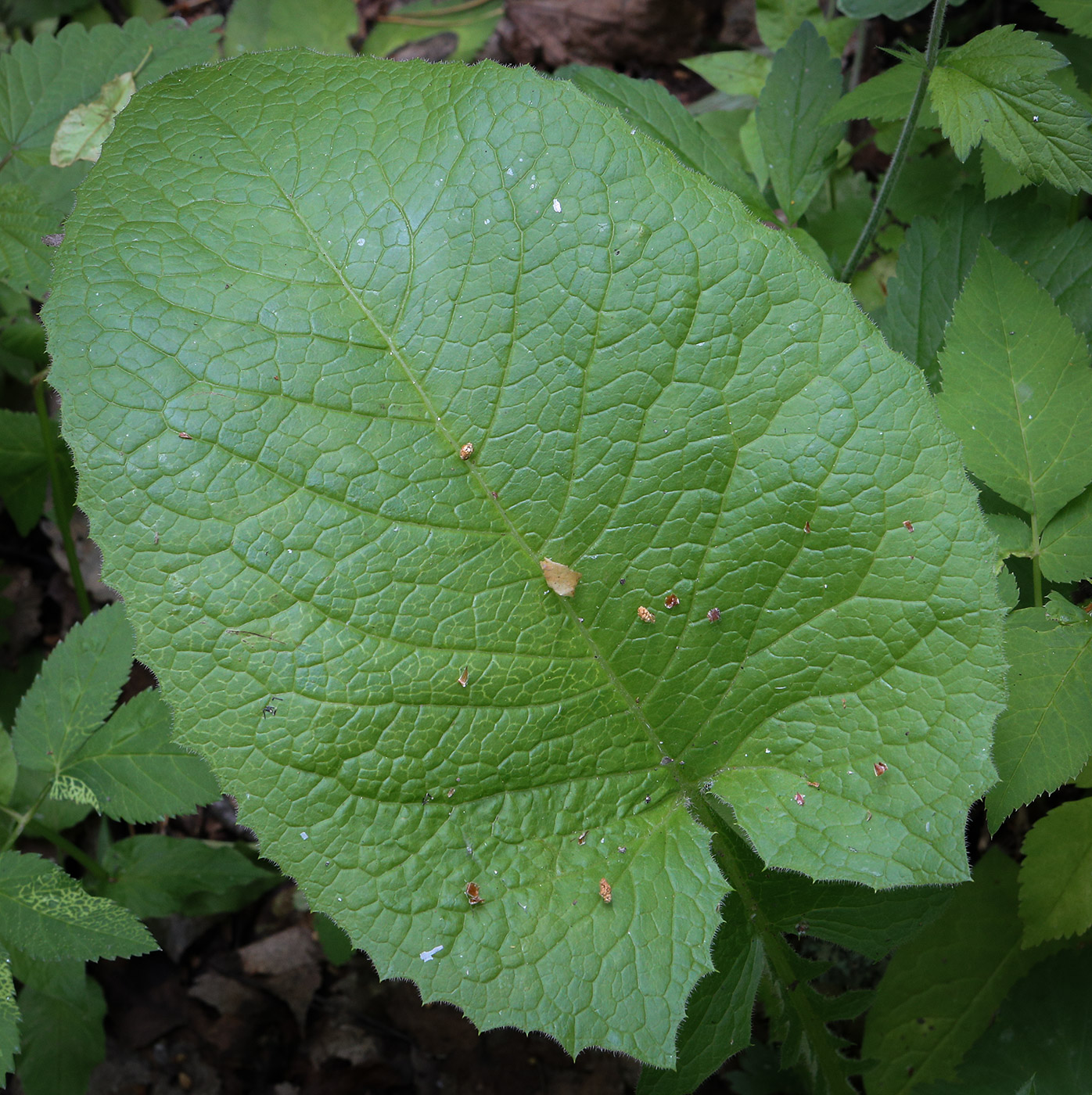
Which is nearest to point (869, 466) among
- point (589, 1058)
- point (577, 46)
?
point (589, 1058)

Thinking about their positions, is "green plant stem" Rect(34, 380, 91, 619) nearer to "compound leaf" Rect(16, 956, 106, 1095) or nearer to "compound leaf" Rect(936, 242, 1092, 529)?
"compound leaf" Rect(16, 956, 106, 1095)

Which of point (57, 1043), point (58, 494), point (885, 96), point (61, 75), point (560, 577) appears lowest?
point (57, 1043)

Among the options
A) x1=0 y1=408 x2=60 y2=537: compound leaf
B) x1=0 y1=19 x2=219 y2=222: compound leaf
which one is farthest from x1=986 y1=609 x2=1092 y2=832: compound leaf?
x1=0 y1=19 x2=219 y2=222: compound leaf

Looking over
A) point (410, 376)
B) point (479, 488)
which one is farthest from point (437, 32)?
point (479, 488)

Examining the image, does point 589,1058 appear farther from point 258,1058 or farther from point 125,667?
point 125,667

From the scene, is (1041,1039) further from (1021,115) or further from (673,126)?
(673,126)

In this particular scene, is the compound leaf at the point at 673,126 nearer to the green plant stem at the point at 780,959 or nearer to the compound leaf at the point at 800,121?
the compound leaf at the point at 800,121
